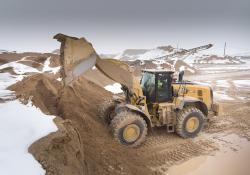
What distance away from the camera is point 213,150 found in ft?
28.0

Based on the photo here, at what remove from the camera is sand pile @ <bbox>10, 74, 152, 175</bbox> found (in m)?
5.16

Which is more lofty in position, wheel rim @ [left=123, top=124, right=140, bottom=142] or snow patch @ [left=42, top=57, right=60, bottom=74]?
snow patch @ [left=42, top=57, right=60, bottom=74]

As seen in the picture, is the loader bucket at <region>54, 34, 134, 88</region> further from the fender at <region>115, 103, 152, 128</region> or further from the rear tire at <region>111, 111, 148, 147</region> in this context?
the rear tire at <region>111, 111, 148, 147</region>

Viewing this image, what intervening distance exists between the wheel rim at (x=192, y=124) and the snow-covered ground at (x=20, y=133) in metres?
4.50

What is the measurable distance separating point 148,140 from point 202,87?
8.56 ft

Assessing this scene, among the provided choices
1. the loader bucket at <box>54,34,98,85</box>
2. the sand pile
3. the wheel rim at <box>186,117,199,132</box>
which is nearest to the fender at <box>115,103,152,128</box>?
the sand pile

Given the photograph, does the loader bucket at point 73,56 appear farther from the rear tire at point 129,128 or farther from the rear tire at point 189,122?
the rear tire at point 189,122

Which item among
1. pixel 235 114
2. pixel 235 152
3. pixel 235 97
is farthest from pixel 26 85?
pixel 235 97

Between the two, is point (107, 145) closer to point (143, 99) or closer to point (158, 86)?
point (143, 99)

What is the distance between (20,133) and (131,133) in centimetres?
345

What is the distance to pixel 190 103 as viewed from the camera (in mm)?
9531

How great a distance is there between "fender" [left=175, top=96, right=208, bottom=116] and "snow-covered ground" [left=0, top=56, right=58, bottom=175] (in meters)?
4.22

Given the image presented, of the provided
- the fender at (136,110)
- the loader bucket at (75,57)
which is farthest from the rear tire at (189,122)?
the loader bucket at (75,57)

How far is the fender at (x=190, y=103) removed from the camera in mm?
9180
